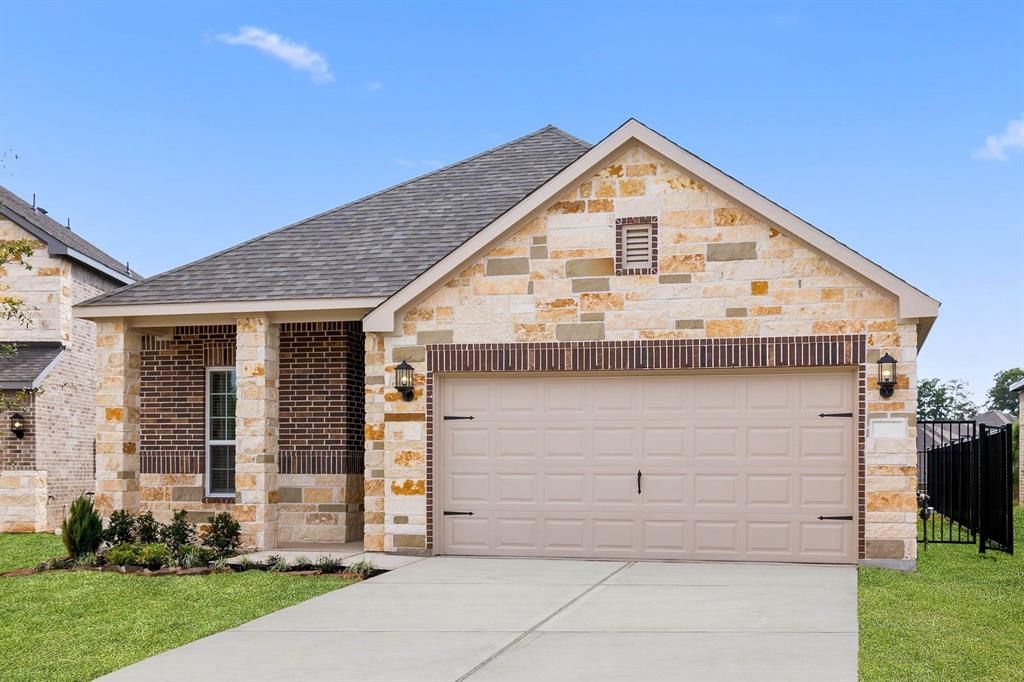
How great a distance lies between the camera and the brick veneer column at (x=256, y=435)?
16.5 m

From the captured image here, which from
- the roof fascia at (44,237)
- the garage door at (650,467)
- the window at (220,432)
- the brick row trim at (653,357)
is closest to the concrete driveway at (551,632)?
the garage door at (650,467)

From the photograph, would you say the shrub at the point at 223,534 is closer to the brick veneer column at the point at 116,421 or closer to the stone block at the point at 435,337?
the brick veneer column at the point at 116,421

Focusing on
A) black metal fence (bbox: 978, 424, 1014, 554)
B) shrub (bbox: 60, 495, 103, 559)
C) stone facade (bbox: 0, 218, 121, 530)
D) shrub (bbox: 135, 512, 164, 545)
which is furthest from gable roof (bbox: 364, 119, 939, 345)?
stone facade (bbox: 0, 218, 121, 530)

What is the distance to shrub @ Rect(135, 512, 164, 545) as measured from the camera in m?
16.3

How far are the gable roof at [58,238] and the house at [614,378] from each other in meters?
8.24

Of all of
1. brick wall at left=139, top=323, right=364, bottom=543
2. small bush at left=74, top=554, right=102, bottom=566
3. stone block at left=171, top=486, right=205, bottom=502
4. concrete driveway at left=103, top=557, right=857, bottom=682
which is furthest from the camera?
stone block at left=171, top=486, right=205, bottom=502

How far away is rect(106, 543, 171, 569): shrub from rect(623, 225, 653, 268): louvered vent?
22.7ft

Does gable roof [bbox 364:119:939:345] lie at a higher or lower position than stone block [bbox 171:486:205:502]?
higher

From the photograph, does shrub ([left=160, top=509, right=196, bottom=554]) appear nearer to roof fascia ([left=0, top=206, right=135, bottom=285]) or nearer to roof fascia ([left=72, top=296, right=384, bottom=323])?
roof fascia ([left=72, top=296, right=384, bottom=323])

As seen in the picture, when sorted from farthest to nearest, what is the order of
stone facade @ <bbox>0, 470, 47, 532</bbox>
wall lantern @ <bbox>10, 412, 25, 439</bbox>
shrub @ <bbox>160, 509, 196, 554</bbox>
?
stone facade @ <bbox>0, 470, 47, 532</bbox>
wall lantern @ <bbox>10, 412, 25, 439</bbox>
shrub @ <bbox>160, 509, 196, 554</bbox>

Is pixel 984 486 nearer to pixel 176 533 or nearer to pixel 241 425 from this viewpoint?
pixel 241 425

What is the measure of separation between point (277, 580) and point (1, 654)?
3.98 metres

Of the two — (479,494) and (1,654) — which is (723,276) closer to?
(479,494)

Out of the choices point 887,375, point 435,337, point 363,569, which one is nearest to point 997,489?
point 887,375
